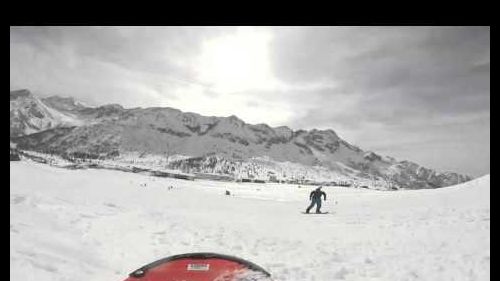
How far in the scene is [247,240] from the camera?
1496 centimetres

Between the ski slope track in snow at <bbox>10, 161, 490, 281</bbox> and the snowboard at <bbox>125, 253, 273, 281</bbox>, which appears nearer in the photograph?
the snowboard at <bbox>125, 253, 273, 281</bbox>

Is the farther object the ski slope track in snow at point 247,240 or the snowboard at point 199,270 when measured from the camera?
the ski slope track in snow at point 247,240

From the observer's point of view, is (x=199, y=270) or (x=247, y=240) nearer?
(x=199, y=270)

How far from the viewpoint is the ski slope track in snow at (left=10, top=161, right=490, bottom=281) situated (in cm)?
1002

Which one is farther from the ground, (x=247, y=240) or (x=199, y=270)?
(x=199, y=270)

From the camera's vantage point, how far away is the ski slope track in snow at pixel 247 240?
10.0 meters
